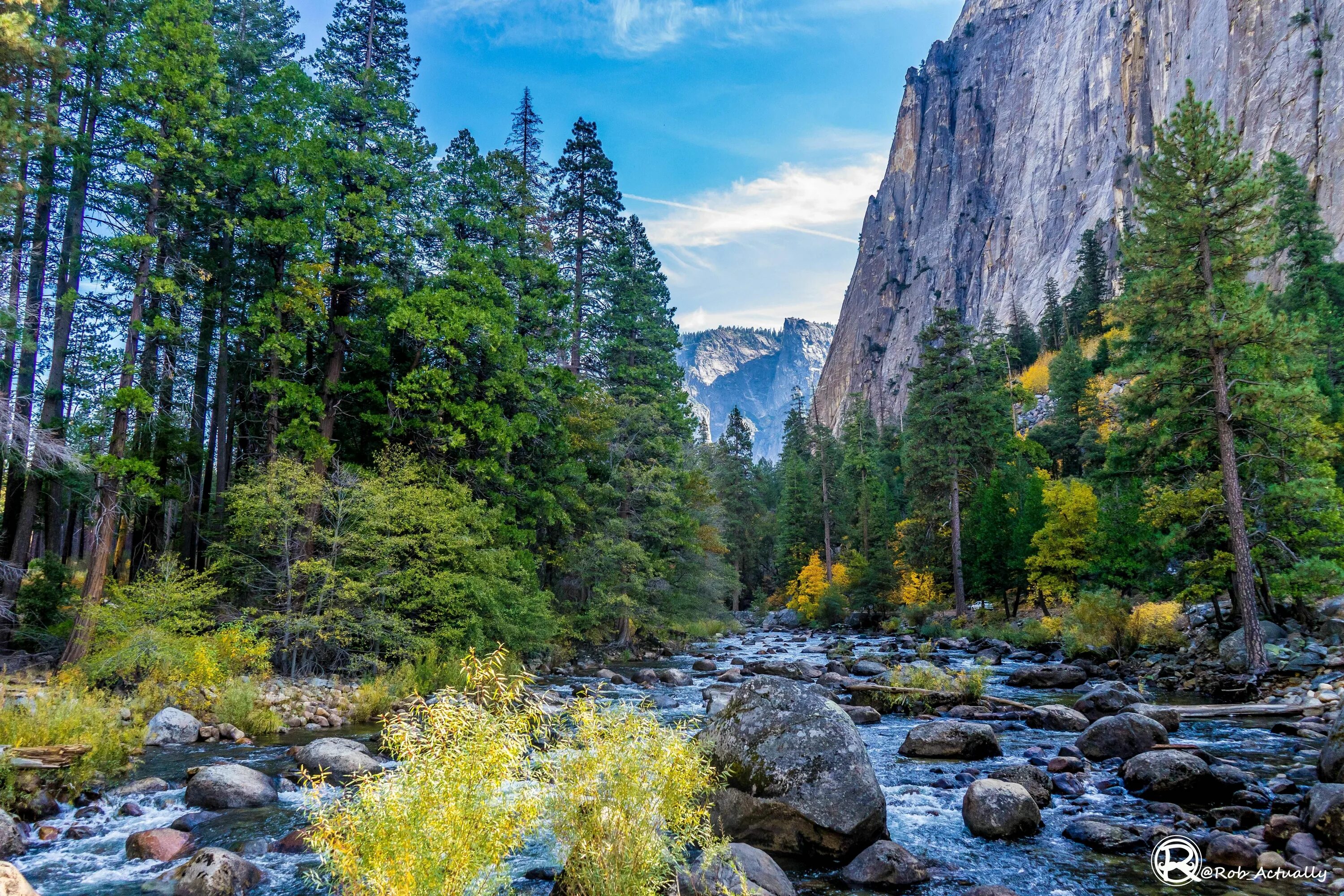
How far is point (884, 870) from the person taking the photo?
269 inches

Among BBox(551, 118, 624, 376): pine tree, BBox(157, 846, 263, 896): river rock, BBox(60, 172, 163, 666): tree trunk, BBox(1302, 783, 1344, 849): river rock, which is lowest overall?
BBox(157, 846, 263, 896): river rock

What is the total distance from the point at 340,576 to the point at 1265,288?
23452mm

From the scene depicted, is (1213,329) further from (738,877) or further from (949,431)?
(949,431)

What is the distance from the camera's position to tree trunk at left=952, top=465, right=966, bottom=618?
3281 centimetres

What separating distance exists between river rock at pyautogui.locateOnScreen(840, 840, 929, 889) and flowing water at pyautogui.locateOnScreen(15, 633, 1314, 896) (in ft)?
0.54

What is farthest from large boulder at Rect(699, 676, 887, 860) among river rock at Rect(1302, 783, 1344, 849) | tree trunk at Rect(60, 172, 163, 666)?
tree trunk at Rect(60, 172, 163, 666)

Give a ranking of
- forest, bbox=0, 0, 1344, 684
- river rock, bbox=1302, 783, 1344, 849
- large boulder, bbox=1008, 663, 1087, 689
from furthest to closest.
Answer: large boulder, bbox=1008, 663, 1087, 689 < forest, bbox=0, 0, 1344, 684 < river rock, bbox=1302, 783, 1344, 849

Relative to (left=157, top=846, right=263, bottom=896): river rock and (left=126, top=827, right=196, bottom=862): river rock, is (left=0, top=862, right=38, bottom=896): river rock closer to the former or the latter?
(left=157, top=846, right=263, bottom=896): river rock

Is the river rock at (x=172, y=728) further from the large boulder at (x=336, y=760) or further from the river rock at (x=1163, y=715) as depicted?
the river rock at (x=1163, y=715)

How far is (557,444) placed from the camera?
84.1 ft

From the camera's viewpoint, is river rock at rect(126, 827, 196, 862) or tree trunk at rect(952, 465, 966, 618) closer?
river rock at rect(126, 827, 196, 862)

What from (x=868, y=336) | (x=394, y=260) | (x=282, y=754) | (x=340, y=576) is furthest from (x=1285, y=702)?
(x=868, y=336)

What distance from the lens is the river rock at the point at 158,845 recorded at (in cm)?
726

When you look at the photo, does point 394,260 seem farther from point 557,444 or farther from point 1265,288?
point 1265,288
